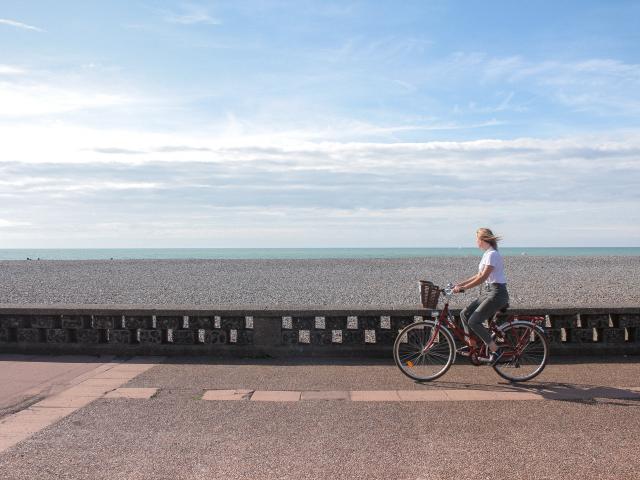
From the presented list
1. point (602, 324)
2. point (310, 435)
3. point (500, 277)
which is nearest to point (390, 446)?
point (310, 435)

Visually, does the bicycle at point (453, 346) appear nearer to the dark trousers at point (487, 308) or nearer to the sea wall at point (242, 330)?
the dark trousers at point (487, 308)

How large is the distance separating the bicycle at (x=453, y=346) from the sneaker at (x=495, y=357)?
4cm

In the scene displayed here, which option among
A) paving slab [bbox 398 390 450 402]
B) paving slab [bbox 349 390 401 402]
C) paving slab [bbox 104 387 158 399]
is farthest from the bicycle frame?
paving slab [bbox 104 387 158 399]

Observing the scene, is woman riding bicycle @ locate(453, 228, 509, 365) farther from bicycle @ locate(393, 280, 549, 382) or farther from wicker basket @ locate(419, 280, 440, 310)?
wicker basket @ locate(419, 280, 440, 310)

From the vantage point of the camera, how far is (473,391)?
266 inches

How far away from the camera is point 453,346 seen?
731 cm

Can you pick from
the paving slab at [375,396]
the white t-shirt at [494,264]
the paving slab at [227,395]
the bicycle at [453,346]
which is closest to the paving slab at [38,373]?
the paving slab at [227,395]

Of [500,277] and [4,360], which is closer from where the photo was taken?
[500,277]

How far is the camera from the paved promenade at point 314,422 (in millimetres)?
4543

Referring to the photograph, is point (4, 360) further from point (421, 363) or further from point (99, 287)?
point (99, 287)

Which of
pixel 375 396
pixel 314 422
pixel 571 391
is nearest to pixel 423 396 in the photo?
pixel 375 396

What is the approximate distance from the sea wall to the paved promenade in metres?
0.47

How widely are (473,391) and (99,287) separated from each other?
29273mm

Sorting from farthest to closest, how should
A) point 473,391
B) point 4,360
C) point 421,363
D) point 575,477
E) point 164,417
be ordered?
point 4,360 → point 421,363 → point 473,391 → point 164,417 → point 575,477
